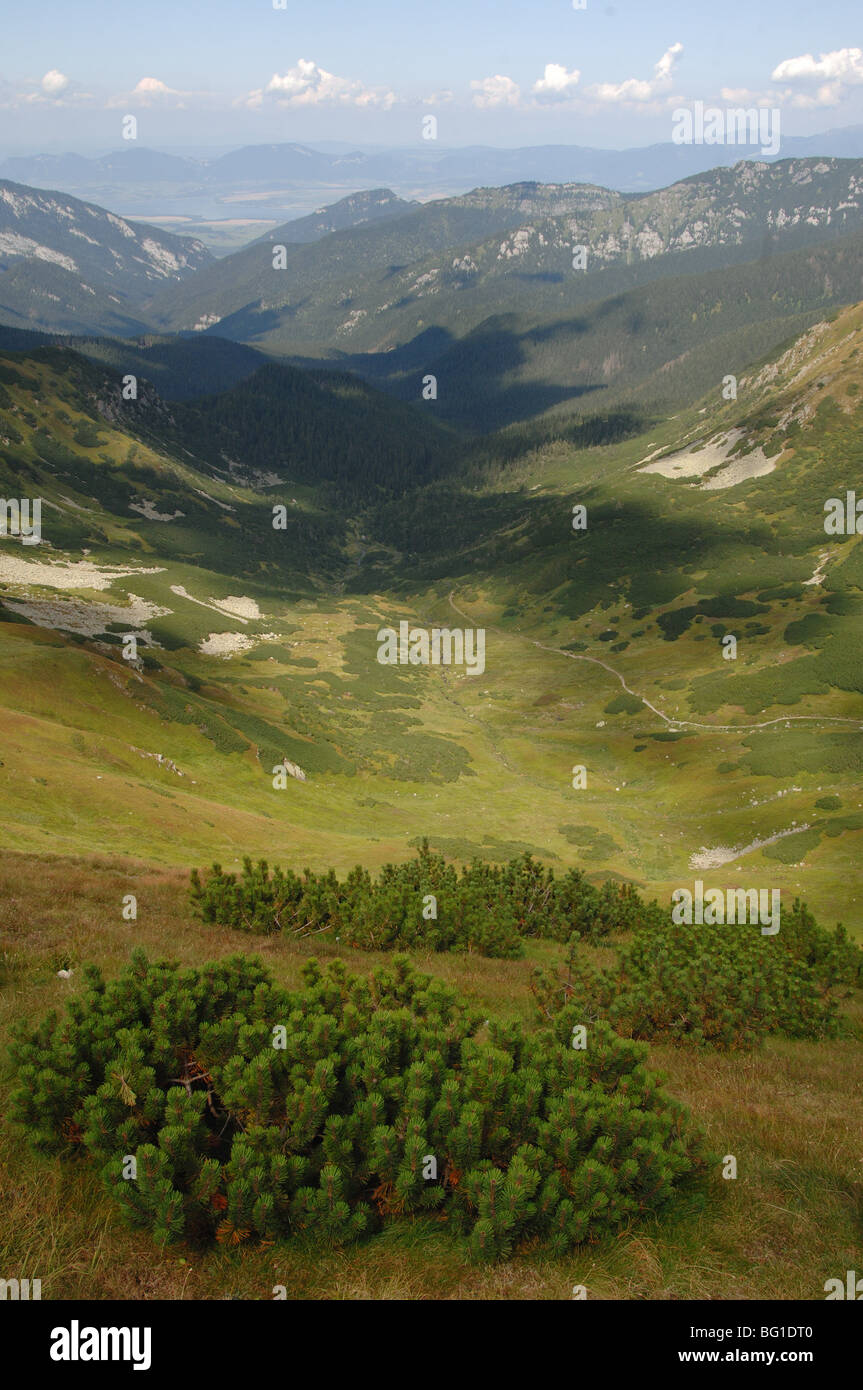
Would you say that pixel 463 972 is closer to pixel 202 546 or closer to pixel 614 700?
pixel 614 700

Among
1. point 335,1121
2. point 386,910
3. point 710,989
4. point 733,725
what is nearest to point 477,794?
point 733,725

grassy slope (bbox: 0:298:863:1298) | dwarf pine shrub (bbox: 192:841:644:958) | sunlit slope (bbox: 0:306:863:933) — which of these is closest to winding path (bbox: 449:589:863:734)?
sunlit slope (bbox: 0:306:863:933)

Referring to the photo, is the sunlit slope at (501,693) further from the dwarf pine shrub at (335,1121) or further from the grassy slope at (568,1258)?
the grassy slope at (568,1258)

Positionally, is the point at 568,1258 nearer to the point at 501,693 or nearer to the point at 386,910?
the point at 386,910

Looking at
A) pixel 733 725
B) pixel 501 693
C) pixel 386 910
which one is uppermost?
pixel 386 910

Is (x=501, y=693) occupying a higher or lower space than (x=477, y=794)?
higher
